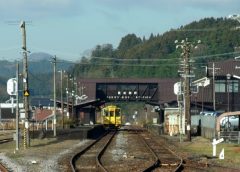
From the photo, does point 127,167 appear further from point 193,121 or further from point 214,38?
point 214,38

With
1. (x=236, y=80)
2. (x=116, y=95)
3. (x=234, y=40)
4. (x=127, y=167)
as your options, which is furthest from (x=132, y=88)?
(x=127, y=167)

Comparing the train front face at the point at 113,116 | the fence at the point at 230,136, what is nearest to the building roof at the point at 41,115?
the train front face at the point at 113,116

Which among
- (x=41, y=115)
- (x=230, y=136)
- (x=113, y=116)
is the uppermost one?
(x=113, y=116)

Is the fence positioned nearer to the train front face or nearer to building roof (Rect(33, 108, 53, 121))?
the train front face

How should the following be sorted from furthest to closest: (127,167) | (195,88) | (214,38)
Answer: (214,38), (195,88), (127,167)

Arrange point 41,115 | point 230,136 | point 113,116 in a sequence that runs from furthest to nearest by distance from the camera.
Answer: point 41,115 < point 113,116 < point 230,136

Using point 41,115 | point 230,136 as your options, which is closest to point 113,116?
point 41,115

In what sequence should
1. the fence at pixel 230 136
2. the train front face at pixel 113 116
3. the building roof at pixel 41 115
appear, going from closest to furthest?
the fence at pixel 230 136
the train front face at pixel 113 116
the building roof at pixel 41 115

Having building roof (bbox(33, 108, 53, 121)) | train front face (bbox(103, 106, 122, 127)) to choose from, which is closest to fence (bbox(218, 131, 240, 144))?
train front face (bbox(103, 106, 122, 127))

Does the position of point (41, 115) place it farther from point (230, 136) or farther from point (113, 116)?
point (230, 136)

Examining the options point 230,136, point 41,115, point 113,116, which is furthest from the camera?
point 41,115

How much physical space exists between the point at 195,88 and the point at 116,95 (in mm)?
32640

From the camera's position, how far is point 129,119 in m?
184

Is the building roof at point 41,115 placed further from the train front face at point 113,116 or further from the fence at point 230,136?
the fence at point 230,136
